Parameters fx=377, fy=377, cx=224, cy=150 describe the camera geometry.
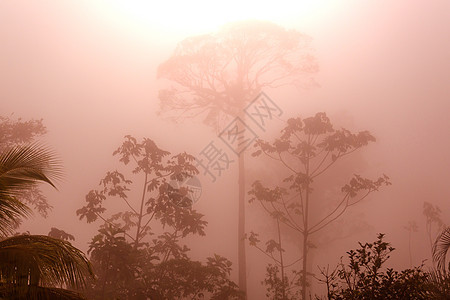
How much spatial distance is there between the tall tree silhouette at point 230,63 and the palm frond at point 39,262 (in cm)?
1277

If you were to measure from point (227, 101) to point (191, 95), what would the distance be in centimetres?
199

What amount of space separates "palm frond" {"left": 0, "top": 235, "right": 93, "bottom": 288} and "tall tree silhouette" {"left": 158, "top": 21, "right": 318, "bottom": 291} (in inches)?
503

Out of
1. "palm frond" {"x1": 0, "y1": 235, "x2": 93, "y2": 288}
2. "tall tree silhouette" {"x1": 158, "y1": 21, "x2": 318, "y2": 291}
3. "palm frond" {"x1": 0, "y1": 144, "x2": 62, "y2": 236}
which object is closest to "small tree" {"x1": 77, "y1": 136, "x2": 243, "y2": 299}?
"palm frond" {"x1": 0, "y1": 144, "x2": 62, "y2": 236}

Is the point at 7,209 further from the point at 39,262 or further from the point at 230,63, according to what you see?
the point at 230,63

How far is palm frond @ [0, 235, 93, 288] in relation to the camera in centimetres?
330

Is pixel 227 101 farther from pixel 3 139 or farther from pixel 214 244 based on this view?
pixel 214 244

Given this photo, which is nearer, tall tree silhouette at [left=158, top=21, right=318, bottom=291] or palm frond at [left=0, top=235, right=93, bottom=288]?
palm frond at [left=0, top=235, right=93, bottom=288]

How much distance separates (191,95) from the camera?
56.6 feet

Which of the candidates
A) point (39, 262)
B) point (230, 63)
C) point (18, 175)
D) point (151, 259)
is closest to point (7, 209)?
point (18, 175)

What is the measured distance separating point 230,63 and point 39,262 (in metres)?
14.6

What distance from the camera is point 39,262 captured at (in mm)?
3371

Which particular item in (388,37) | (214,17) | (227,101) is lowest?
(227,101)

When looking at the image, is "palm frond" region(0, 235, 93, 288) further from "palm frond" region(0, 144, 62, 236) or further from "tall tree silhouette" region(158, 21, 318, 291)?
"tall tree silhouette" region(158, 21, 318, 291)

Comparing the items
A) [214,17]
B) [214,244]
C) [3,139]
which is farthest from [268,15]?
[3,139]
